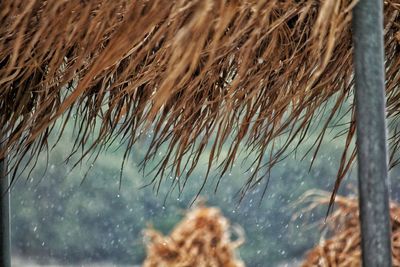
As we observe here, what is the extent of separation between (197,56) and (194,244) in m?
0.93

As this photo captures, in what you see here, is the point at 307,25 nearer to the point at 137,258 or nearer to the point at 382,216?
the point at 382,216

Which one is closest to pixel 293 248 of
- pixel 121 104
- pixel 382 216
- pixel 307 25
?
pixel 121 104

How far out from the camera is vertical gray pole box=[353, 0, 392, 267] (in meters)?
1.00

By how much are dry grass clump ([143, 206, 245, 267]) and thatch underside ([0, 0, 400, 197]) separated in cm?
21

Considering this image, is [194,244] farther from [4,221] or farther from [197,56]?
[197,56]

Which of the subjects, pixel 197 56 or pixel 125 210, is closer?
pixel 197 56

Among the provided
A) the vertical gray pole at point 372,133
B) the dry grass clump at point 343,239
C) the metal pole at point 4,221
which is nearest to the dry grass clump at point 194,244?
the dry grass clump at point 343,239

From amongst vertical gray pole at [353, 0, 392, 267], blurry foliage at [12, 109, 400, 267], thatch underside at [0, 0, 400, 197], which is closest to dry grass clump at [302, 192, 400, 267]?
thatch underside at [0, 0, 400, 197]

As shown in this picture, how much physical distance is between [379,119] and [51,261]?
4358 mm

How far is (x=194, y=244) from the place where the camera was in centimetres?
181

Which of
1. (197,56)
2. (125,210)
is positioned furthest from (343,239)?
(125,210)

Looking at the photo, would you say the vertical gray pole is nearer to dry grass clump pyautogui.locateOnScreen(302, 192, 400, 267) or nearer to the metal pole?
dry grass clump pyautogui.locateOnScreen(302, 192, 400, 267)

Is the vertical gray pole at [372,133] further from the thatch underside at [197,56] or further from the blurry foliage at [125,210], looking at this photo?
the blurry foliage at [125,210]

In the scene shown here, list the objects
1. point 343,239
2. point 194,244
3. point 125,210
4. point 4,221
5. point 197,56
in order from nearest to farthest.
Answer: point 197,56
point 343,239
point 194,244
point 4,221
point 125,210
